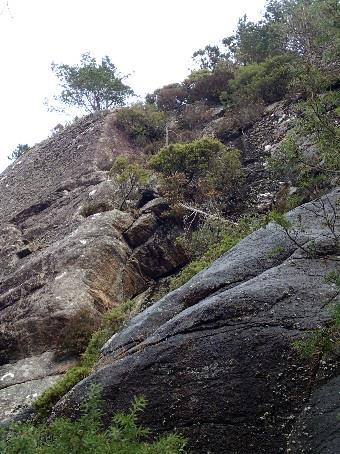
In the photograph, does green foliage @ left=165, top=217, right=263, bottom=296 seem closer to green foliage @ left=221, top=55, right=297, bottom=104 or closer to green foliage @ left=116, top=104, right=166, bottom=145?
green foliage @ left=221, top=55, right=297, bottom=104

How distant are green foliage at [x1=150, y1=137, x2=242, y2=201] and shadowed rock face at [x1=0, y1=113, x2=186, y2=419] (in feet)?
4.16

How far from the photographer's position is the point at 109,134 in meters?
23.8

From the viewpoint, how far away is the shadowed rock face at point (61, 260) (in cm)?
1248


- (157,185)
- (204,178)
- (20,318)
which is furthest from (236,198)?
(20,318)

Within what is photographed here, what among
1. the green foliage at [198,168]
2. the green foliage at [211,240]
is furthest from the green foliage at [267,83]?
the green foliage at [211,240]

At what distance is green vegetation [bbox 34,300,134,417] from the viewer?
995cm

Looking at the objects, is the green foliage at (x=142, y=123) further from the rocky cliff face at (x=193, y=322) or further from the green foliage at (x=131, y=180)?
the rocky cliff face at (x=193, y=322)

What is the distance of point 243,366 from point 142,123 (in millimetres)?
18849

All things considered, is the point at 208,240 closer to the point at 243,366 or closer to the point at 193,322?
the point at 193,322

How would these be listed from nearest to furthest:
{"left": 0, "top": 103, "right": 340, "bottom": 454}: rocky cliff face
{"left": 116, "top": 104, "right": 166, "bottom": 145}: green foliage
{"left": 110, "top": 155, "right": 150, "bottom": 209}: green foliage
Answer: {"left": 0, "top": 103, "right": 340, "bottom": 454}: rocky cliff face → {"left": 110, "top": 155, "right": 150, "bottom": 209}: green foliage → {"left": 116, "top": 104, "right": 166, "bottom": 145}: green foliage

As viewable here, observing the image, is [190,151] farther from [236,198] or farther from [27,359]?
[27,359]

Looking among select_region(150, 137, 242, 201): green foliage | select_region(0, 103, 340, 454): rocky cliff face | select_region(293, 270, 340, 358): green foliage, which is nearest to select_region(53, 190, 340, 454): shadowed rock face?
select_region(0, 103, 340, 454): rocky cliff face

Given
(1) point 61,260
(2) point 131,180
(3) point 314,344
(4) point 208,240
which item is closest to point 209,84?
(2) point 131,180

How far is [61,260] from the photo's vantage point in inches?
573
